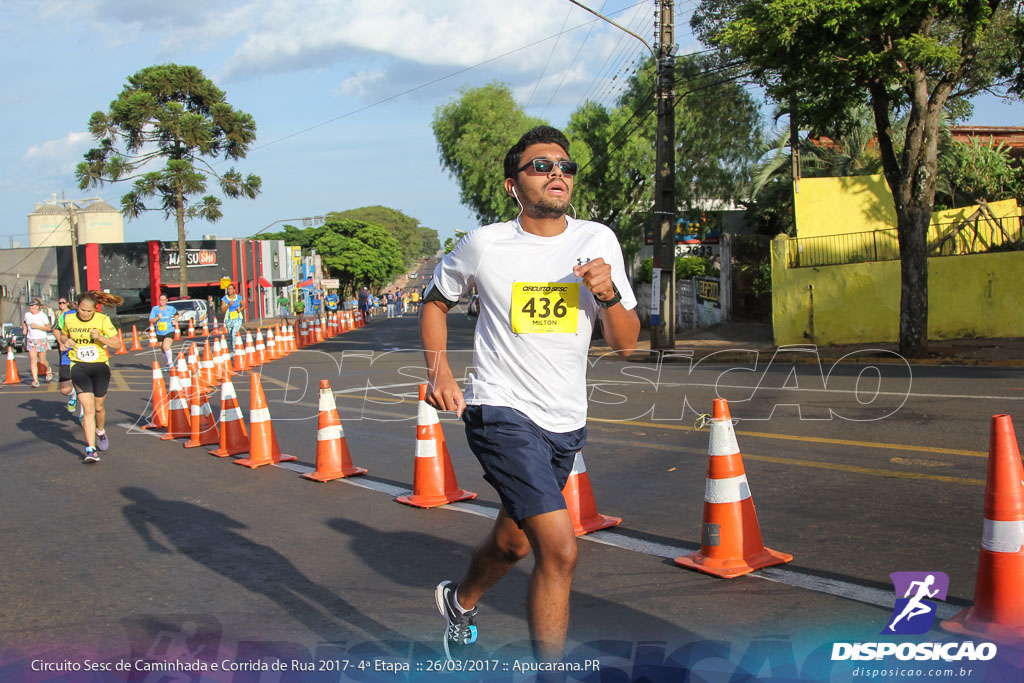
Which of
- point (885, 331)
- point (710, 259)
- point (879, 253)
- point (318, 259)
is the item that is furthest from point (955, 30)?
point (318, 259)

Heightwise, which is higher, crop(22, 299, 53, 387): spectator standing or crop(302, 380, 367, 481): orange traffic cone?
crop(22, 299, 53, 387): spectator standing

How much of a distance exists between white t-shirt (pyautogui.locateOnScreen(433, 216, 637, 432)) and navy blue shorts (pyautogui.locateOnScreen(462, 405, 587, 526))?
0.15 feet

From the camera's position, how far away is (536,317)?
3.58 metres

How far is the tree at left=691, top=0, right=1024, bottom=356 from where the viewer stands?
16.1 meters

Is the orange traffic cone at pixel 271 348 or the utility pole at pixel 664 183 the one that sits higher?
the utility pole at pixel 664 183

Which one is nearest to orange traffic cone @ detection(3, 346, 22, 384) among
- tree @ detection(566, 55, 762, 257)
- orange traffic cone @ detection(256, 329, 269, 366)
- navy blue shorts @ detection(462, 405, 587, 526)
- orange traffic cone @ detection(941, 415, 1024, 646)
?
orange traffic cone @ detection(256, 329, 269, 366)

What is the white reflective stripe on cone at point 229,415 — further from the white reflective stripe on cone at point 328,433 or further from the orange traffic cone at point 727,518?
the orange traffic cone at point 727,518

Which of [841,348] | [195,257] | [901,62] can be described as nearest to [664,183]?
[841,348]

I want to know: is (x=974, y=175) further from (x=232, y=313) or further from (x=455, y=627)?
(x=455, y=627)

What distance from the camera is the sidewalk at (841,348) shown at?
17016mm

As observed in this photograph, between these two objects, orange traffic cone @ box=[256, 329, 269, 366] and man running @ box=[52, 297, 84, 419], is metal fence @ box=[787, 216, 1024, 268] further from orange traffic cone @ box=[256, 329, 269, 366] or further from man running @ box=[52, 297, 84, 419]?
man running @ box=[52, 297, 84, 419]

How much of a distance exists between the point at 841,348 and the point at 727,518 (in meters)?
17.3

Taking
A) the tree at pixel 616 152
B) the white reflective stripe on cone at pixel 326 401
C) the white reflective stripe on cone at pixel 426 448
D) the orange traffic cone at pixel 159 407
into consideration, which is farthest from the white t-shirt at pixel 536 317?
the tree at pixel 616 152

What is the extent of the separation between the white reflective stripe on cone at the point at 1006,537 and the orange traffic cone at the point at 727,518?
4.34 ft
